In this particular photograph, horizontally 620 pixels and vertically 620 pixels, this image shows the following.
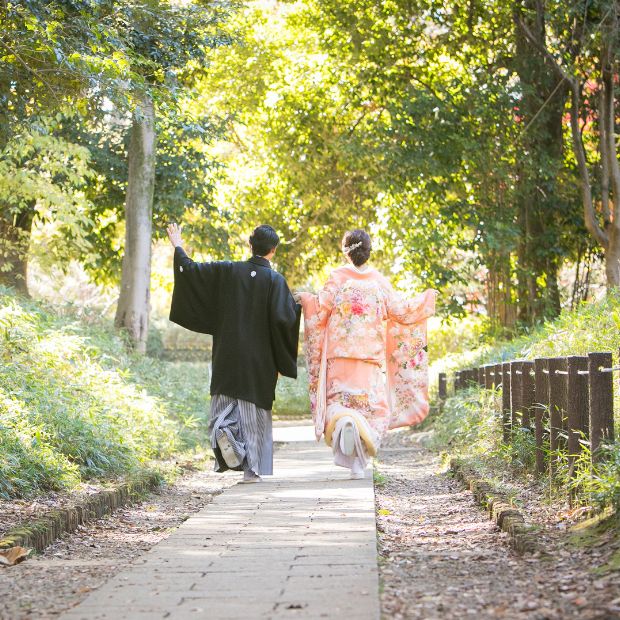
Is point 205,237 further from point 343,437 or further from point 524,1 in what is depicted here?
point 343,437

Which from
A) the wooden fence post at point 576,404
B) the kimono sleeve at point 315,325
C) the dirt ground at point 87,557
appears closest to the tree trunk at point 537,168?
the kimono sleeve at point 315,325

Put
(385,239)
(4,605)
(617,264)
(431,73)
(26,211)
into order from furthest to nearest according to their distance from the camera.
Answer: (385,239), (431,73), (26,211), (617,264), (4,605)

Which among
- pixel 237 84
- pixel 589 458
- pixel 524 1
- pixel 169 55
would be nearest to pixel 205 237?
pixel 237 84

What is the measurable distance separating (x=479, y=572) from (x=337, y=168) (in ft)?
55.0

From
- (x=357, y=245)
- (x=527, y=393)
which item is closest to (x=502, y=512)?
(x=527, y=393)

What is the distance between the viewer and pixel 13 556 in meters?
5.25

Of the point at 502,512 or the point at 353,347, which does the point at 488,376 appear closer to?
the point at 353,347

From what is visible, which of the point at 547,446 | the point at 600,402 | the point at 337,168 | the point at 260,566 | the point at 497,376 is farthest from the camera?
the point at 337,168

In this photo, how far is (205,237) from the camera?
19.5 metres

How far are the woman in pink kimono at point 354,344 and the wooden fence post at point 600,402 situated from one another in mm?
2891

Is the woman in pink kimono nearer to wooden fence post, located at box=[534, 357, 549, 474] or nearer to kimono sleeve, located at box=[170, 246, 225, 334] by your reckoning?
kimono sleeve, located at box=[170, 246, 225, 334]

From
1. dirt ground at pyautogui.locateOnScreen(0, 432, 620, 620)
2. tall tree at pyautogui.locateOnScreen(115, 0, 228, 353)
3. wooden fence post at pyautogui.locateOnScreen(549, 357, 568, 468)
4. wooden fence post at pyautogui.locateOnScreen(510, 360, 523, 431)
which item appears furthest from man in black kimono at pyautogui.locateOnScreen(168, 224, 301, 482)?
wooden fence post at pyautogui.locateOnScreen(549, 357, 568, 468)

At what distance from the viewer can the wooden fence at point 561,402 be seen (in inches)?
216

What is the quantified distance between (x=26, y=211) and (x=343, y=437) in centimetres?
1117
